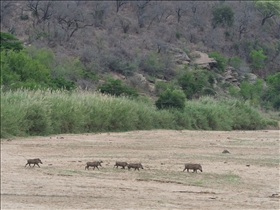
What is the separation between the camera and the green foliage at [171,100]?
1142 inches

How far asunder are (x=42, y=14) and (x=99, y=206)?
5326cm

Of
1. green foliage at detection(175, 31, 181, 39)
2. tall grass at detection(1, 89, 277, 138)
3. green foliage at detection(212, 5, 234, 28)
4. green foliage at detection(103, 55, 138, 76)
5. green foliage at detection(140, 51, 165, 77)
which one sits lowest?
tall grass at detection(1, 89, 277, 138)

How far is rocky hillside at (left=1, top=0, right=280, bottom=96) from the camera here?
1205cm

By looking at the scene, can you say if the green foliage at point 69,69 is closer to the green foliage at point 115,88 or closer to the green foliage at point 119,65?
the green foliage at point 119,65

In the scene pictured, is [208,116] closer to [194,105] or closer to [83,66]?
[194,105]

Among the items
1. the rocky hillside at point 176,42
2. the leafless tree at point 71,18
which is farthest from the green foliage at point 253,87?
the leafless tree at point 71,18

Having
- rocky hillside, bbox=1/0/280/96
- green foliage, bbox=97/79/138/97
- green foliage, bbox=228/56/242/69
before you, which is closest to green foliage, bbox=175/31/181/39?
rocky hillside, bbox=1/0/280/96

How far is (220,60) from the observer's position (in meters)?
16.2

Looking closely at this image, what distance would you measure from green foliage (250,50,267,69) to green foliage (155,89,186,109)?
1609 cm

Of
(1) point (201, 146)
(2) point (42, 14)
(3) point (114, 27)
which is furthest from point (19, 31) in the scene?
(1) point (201, 146)

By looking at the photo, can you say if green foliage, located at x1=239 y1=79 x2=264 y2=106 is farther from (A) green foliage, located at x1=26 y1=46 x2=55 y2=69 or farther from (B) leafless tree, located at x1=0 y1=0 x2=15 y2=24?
(B) leafless tree, located at x1=0 y1=0 x2=15 y2=24

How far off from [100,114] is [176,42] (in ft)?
19.0

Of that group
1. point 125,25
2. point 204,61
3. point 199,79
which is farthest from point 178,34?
point 125,25

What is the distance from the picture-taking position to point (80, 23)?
2234 inches
